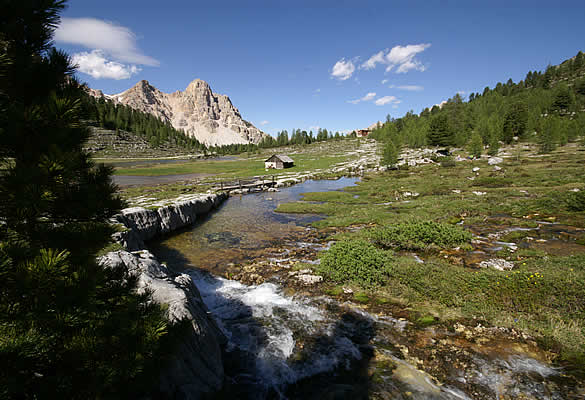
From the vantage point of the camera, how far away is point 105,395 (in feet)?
9.62

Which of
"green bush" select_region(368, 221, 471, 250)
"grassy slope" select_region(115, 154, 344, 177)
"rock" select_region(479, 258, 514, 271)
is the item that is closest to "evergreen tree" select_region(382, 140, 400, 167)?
"grassy slope" select_region(115, 154, 344, 177)

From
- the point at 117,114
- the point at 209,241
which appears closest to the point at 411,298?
the point at 209,241

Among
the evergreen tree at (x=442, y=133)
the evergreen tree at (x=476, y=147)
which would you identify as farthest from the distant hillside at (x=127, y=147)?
the evergreen tree at (x=476, y=147)

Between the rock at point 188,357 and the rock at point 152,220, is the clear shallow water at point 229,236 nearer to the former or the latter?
the rock at point 152,220

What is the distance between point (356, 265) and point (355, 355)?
505cm

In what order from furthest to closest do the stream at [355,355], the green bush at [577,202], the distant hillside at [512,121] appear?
the distant hillside at [512,121]
the green bush at [577,202]
the stream at [355,355]

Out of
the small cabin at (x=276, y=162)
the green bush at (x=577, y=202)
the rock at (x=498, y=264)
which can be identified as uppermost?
the small cabin at (x=276, y=162)

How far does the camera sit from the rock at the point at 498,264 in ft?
39.3

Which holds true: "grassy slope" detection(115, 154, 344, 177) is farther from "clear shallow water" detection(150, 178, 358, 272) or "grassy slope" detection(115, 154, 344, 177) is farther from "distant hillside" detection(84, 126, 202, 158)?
"distant hillside" detection(84, 126, 202, 158)

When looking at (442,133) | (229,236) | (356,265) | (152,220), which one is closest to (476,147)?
(442,133)

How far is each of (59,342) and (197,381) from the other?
3868 mm

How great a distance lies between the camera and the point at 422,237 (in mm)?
15938

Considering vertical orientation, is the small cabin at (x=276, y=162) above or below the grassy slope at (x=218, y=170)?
above

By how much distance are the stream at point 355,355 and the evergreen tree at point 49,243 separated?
4525 millimetres
